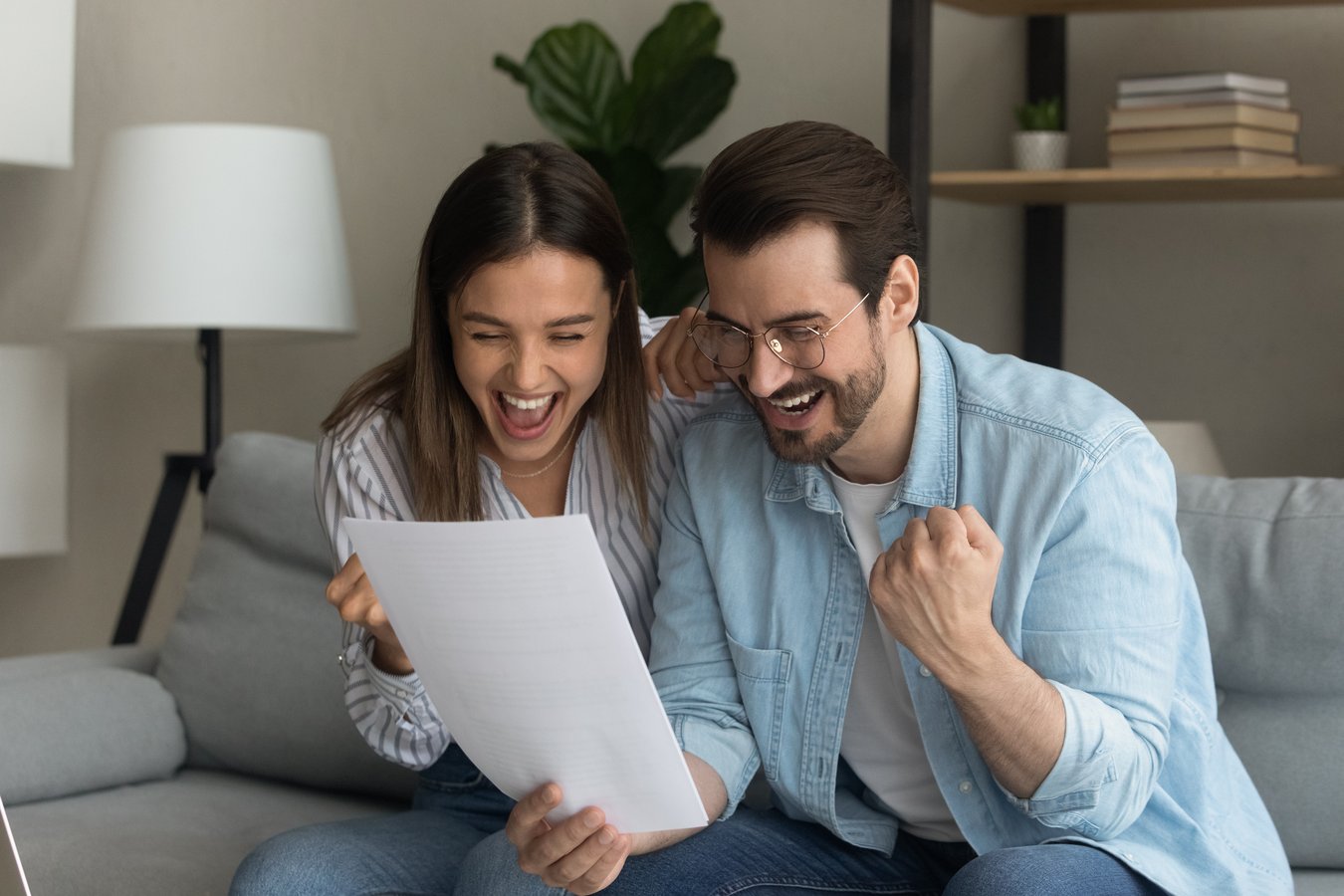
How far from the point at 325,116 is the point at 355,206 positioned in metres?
0.21

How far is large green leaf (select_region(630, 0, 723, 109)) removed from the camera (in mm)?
2666

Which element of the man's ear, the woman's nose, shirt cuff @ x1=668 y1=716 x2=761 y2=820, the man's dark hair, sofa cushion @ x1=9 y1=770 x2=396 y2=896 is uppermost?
the man's dark hair

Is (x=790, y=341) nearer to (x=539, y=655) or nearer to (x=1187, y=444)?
(x=539, y=655)

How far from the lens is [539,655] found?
1068mm

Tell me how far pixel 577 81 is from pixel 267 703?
1.25 metres

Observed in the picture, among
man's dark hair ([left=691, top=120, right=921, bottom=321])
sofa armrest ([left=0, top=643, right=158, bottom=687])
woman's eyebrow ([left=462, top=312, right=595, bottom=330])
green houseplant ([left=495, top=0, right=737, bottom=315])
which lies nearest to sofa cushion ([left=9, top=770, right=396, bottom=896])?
sofa armrest ([left=0, top=643, right=158, bottom=687])

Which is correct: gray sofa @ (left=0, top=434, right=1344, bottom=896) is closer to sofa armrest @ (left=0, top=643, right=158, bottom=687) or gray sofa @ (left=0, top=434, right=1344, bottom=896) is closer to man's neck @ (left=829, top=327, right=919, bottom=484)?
sofa armrest @ (left=0, top=643, right=158, bottom=687)

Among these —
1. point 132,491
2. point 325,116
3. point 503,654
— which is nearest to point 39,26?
point 325,116

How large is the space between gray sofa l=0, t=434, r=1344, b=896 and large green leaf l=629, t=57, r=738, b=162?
0.88m

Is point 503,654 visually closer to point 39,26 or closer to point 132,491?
point 39,26

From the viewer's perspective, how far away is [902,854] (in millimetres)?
1430

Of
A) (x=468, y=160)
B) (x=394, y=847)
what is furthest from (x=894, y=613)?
(x=468, y=160)

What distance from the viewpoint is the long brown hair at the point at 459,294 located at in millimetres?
1468

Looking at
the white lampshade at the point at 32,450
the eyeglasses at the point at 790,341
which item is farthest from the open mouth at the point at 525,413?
the white lampshade at the point at 32,450
